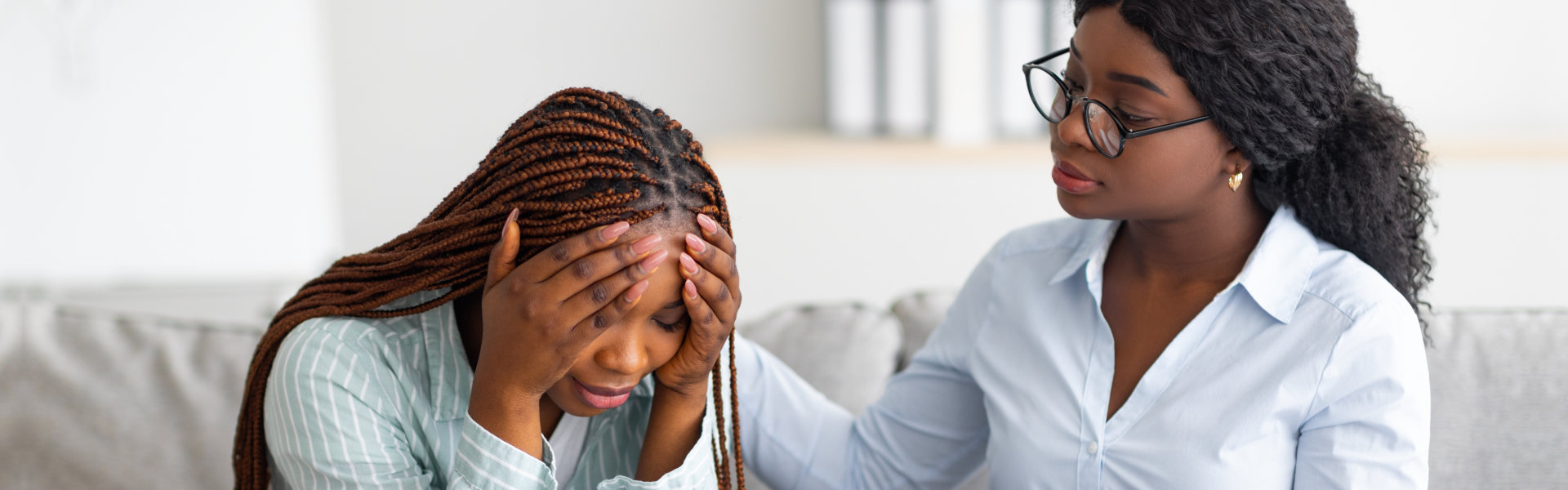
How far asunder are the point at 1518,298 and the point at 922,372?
1801 millimetres

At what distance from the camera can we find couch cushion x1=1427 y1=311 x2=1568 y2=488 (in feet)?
4.62

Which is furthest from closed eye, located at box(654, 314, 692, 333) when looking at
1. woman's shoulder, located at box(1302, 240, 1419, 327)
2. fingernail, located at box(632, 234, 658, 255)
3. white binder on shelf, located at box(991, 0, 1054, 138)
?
white binder on shelf, located at box(991, 0, 1054, 138)

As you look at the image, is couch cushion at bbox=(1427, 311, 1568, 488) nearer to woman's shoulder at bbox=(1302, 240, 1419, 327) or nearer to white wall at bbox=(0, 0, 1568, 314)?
woman's shoulder at bbox=(1302, 240, 1419, 327)

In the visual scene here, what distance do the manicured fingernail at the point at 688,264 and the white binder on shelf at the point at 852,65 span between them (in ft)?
5.99

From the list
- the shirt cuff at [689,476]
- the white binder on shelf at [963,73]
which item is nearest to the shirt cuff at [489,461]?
the shirt cuff at [689,476]

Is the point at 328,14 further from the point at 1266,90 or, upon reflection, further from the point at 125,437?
the point at 1266,90

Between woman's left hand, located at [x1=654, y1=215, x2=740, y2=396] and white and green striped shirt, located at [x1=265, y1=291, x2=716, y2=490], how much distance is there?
0.30ft

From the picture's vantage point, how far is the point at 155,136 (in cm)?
290

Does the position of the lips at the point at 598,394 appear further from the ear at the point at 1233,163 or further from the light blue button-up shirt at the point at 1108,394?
the ear at the point at 1233,163

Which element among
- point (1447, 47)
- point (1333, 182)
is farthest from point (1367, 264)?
point (1447, 47)

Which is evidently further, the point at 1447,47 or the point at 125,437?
the point at 1447,47

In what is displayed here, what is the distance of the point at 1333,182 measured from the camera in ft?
3.77

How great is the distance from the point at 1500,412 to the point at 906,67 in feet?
5.12

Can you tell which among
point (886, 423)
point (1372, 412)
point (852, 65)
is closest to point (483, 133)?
point (852, 65)
